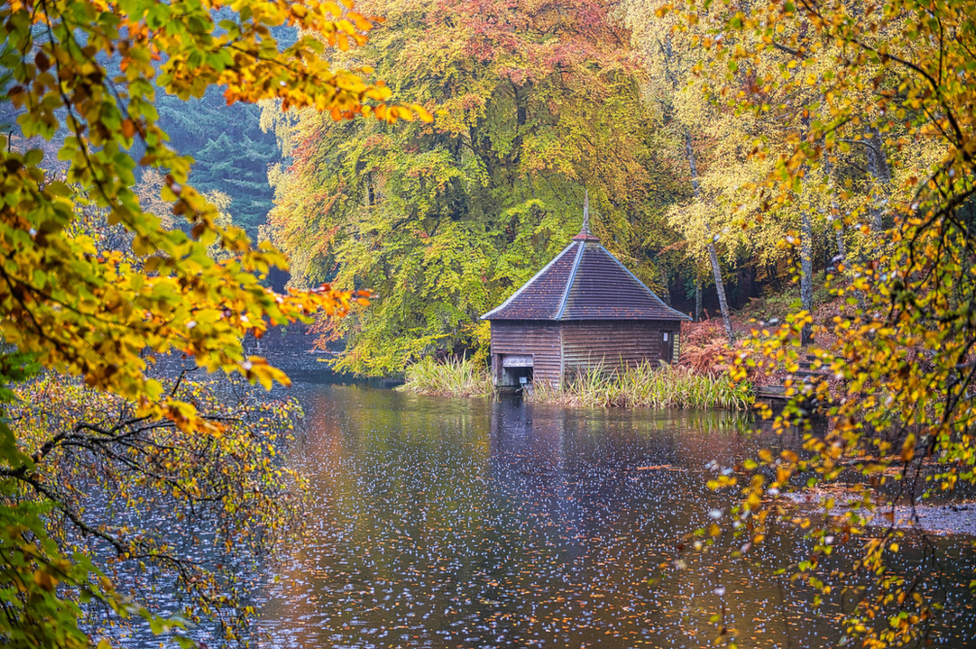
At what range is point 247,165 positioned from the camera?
55.6 meters

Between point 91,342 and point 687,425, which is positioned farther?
point 687,425

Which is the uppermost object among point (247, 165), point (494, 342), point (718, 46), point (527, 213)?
point (247, 165)

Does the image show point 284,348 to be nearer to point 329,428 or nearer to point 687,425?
point 329,428

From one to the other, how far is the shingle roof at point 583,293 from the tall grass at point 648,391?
6.04 ft

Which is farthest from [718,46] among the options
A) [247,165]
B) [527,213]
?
[247,165]

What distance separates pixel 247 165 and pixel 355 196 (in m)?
24.1

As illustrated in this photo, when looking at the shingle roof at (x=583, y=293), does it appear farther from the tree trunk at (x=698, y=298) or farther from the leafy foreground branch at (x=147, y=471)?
the leafy foreground branch at (x=147, y=471)

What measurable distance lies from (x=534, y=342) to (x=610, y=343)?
230cm

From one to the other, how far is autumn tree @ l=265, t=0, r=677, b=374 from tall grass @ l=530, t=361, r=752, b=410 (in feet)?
16.9

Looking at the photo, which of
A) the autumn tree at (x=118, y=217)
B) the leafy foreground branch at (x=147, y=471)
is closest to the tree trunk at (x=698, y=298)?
the leafy foreground branch at (x=147, y=471)

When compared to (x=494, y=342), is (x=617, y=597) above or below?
below

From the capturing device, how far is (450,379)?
30484mm

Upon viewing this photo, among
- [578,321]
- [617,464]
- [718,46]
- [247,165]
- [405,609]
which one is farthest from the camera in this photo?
[247,165]

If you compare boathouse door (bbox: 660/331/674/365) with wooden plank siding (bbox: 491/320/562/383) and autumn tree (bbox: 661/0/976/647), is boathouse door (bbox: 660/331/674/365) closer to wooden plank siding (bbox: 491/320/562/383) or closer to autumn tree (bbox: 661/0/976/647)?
wooden plank siding (bbox: 491/320/562/383)
